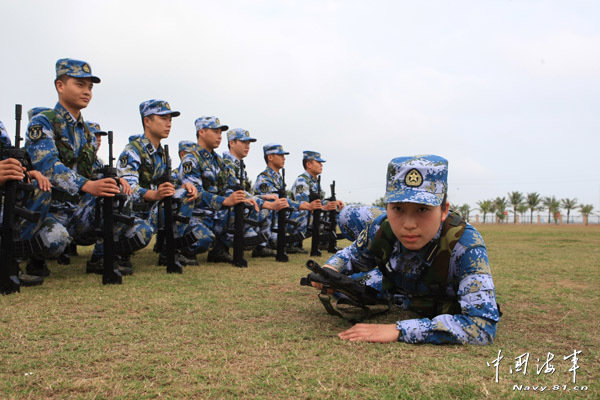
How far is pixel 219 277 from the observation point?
221 inches

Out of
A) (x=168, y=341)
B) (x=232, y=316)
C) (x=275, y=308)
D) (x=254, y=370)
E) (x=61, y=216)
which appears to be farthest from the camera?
(x=61, y=216)

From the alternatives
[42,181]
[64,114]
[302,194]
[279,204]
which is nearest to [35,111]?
[64,114]

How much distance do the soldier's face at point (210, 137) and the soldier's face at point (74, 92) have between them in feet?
8.19

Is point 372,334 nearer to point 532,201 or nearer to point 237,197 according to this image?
point 237,197

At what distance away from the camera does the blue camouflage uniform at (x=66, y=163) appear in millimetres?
4812

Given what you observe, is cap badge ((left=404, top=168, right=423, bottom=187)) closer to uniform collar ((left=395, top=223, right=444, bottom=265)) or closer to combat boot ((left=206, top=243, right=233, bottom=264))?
uniform collar ((left=395, top=223, right=444, bottom=265))

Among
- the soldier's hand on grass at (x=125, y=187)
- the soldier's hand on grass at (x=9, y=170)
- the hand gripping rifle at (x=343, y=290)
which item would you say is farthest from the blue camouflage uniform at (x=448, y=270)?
the soldier's hand on grass at (x=125, y=187)

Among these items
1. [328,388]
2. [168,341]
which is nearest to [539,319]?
[328,388]

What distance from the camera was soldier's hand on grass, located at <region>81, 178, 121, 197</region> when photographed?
15.5 feet

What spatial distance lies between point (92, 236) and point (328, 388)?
517cm

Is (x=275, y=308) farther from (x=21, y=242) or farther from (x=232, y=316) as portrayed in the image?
(x=21, y=242)

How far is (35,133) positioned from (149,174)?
1803mm

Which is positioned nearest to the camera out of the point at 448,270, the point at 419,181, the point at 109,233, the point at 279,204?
the point at 419,181

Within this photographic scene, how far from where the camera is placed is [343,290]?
10.5 feet
